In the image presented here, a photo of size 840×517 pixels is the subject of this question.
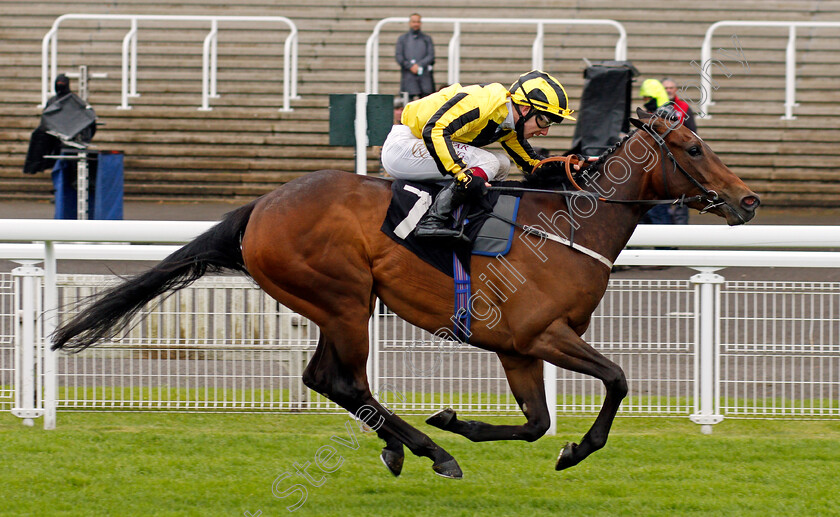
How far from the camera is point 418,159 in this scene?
5121 millimetres

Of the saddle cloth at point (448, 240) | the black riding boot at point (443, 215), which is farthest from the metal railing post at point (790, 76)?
the black riding boot at point (443, 215)

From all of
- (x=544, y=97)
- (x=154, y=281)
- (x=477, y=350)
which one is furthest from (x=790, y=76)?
(x=154, y=281)

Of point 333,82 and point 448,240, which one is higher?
point 333,82

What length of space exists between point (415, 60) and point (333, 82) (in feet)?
7.86

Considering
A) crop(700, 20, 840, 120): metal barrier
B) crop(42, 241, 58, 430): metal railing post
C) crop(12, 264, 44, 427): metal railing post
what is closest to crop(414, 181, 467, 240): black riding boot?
crop(42, 241, 58, 430): metal railing post

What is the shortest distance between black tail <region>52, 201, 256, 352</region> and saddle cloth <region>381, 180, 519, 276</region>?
0.70 metres

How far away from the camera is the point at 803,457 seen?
17.5ft

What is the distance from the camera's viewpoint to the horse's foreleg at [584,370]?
15.4ft

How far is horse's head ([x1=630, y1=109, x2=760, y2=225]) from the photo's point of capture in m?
4.87

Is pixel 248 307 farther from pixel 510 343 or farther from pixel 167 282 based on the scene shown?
pixel 510 343

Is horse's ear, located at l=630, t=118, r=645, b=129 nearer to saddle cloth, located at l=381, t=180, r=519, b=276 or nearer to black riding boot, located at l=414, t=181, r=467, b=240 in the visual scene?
saddle cloth, located at l=381, t=180, r=519, b=276

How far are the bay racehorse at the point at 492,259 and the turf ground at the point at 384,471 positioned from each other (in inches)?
9.4

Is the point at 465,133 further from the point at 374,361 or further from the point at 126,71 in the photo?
the point at 126,71

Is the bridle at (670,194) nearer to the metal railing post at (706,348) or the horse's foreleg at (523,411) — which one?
the horse's foreleg at (523,411)
